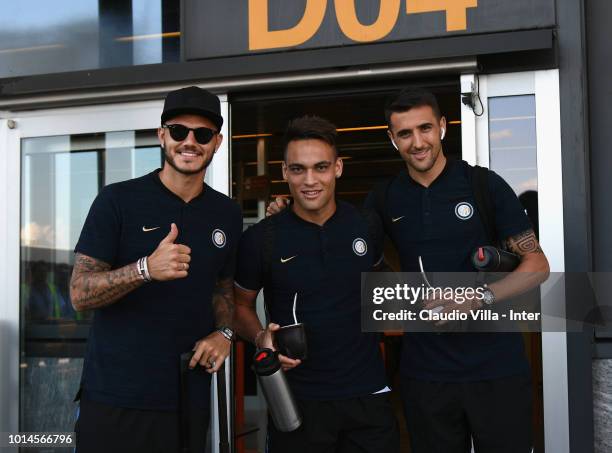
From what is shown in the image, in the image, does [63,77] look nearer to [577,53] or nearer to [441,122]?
[441,122]

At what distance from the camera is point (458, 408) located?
9.08ft

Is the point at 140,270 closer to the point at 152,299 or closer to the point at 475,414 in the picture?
the point at 152,299

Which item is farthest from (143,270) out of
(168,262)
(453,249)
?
(453,249)

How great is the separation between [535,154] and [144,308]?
2.34 meters

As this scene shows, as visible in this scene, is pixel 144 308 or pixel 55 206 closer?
pixel 144 308

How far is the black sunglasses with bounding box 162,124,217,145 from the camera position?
270 cm

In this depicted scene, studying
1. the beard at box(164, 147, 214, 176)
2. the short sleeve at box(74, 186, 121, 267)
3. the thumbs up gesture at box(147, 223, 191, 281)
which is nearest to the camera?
the thumbs up gesture at box(147, 223, 191, 281)

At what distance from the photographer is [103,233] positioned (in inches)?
101

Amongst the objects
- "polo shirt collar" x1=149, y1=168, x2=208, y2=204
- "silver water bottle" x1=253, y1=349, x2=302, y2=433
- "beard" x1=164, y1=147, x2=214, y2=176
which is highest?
"beard" x1=164, y1=147, x2=214, y2=176

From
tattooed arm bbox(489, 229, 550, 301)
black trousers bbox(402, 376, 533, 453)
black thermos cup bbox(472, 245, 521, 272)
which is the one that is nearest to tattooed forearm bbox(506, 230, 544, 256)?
tattooed arm bbox(489, 229, 550, 301)

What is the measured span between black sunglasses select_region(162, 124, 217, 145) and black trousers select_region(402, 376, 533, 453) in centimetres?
118

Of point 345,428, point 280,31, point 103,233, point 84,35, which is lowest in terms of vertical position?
point 345,428

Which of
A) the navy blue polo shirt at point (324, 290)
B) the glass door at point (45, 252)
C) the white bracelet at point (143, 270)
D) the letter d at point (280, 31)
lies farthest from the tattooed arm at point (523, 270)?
the glass door at point (45, 252)

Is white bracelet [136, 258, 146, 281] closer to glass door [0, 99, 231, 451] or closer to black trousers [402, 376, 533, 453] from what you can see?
black trousers [402, 376, 533, 453]
